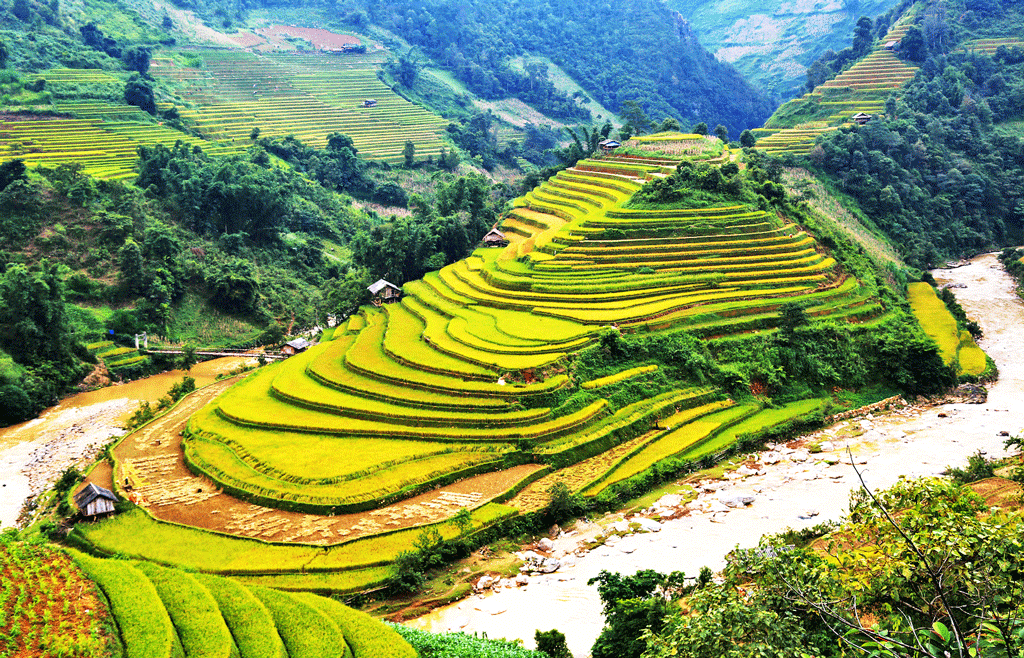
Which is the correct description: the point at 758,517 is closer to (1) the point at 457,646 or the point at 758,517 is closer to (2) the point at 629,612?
(2) the point at 629,612

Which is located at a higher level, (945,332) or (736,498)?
(945,332)

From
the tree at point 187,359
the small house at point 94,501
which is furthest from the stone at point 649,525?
the tree at point 187,359

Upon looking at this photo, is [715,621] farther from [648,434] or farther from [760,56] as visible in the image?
[760,56]

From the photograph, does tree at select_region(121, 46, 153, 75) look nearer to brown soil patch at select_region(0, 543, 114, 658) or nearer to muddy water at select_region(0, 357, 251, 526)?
muddy water at select_region(0, 357, 251, 526)

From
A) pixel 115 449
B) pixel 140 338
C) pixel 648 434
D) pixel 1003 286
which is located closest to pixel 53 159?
pixel 140 338

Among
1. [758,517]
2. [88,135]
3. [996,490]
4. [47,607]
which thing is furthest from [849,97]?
[47,607]

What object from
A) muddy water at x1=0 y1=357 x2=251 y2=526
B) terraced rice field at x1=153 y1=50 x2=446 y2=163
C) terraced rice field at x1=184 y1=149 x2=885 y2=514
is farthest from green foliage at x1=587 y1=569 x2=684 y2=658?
terraced rice field at x1=153 y1=50 x2=446 y2=163

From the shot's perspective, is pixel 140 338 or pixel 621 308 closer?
pixel 621 308
